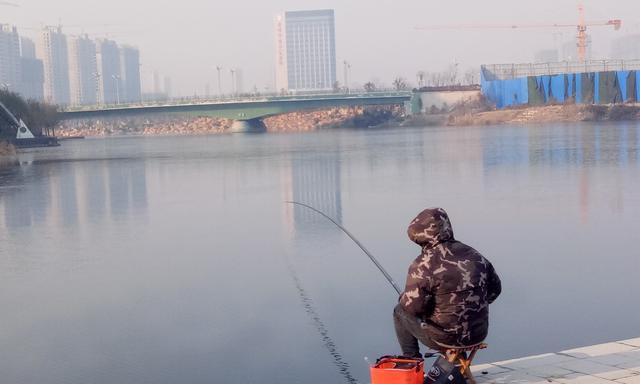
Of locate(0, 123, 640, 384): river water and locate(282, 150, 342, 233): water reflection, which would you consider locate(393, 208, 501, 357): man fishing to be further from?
locate(282, 150, 342, 233): water reflection

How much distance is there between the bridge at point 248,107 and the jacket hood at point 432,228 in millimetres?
82733

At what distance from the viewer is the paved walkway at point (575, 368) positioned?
5.34 m

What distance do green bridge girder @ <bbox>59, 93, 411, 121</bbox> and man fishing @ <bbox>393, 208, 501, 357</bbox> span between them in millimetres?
82675

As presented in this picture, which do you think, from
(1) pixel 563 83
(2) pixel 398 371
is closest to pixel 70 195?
(2) pixel 398 371

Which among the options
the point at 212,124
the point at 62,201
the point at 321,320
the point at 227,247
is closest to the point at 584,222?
the point at 227,247

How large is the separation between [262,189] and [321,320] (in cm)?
1355

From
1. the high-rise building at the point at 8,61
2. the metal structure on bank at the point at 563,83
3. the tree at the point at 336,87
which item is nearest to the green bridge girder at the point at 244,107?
the metal structure on bank at the point at 563,83

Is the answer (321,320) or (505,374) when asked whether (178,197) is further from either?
(505,374)

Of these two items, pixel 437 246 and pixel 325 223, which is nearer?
pixel 437 246

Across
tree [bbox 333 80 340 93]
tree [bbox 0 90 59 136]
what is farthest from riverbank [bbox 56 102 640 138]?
tree [bbox 0 90 59 136]

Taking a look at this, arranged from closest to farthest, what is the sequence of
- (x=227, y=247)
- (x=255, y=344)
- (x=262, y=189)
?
(x=255, y=344), (x=227, y=247), (x=262, y=189)

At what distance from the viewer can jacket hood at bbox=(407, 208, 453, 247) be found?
4918 millimetres

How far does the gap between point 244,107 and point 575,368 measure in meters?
86.5

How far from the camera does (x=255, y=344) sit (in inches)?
289
